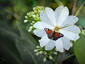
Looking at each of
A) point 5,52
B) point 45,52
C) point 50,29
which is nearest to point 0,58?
point 5,52

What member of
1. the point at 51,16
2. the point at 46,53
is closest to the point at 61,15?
the point at 51,16

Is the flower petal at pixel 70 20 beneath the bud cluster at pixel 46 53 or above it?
above

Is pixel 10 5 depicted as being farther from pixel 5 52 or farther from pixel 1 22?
pixel 5 52

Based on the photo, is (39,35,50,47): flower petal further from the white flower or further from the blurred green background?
the blurred green background

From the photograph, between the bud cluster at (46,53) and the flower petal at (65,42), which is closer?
the flower petal at (65,42)

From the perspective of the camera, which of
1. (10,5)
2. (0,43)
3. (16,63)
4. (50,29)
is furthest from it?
(10,5)

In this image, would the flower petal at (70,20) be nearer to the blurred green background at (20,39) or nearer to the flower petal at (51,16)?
the flower petal at (51,16)

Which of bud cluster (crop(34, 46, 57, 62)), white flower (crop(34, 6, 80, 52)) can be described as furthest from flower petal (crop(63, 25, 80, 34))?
bud cluster (crop(34, 46, 57, 62))

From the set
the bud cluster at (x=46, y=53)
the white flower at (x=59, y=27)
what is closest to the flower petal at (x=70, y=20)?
the white flower at (x=59, y=27)
